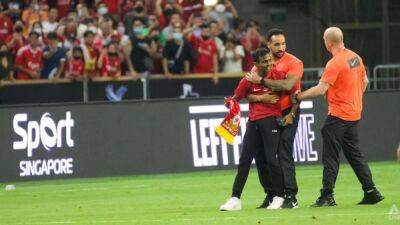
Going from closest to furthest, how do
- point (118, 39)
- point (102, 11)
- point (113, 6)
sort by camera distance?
point (118, 39), point (102, 11), point (113, 6)

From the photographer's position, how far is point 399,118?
24656 millimetres

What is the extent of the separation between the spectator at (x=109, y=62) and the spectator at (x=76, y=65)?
0.46 meters

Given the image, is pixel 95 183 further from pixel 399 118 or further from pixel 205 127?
pixel 399 118

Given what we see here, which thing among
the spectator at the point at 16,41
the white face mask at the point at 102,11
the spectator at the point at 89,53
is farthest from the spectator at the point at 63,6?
the spectator at the point at 89,53

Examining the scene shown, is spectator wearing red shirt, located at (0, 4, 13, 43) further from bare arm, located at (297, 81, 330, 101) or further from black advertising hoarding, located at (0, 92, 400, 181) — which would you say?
bare arm, located at (297, 81, 330, 101)

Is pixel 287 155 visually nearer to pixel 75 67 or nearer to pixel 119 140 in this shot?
pixel 119 140

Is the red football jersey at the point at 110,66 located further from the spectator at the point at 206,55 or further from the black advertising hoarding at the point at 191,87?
the spectator at the point at 206,55

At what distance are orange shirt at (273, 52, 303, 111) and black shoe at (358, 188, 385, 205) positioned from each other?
1451 mm

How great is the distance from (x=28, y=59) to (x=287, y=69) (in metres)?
12.5

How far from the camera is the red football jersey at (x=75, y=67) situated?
1034 inches

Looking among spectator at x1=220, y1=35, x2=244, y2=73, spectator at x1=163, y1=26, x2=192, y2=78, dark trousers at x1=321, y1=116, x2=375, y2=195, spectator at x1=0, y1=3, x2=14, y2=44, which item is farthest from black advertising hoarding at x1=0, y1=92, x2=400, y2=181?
dark trousers at x1=321, y1=116, x2=375, y2=195

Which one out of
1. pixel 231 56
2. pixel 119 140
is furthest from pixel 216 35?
pixel 119 140

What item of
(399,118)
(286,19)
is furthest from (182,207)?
(286,19)

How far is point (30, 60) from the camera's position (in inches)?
1040
